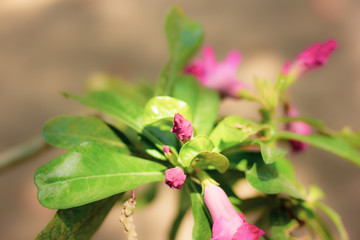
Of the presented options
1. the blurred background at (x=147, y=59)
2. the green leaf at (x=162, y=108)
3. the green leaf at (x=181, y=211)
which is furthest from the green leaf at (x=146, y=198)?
the blurred background at (x=147, y=59)

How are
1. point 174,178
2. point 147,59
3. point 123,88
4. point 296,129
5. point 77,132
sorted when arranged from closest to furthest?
1. point 174,178
2. point 77,132
3. point 296,129
4. point 123,88
5. point 147,59

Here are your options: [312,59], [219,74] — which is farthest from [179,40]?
[312,59]

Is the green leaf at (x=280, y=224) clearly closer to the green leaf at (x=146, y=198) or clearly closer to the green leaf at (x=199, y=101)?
the green leaf at (x=199, y=101)

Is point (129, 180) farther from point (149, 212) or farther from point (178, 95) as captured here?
point (149, 212)

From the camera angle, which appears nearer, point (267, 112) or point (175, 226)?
point (267, 112)

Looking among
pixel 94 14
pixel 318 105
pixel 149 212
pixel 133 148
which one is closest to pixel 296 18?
pixel 318 105

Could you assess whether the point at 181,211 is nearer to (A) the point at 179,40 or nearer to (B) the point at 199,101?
(B) the point at 199,101
